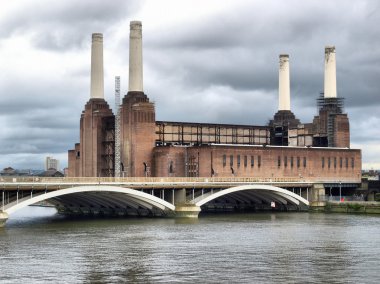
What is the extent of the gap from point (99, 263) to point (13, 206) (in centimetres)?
3249

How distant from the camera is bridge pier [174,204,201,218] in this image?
10950cm

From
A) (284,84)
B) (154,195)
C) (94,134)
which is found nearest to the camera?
(154,195)

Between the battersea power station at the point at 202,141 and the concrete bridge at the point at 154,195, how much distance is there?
7938mm

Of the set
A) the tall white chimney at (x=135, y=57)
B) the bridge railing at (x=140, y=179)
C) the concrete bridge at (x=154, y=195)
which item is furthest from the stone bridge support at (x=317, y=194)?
the tall white chimney at (x=135, y=57)

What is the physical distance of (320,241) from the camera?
78.4m

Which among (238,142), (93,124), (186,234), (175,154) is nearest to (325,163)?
(238,142)

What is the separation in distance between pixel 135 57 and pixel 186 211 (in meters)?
33.0

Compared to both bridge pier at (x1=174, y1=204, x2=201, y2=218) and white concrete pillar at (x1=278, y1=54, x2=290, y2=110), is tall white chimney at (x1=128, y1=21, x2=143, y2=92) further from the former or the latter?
white concrete pillar at (x1=278, y1=54, x2=290, y2=110)

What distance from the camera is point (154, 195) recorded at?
376ft

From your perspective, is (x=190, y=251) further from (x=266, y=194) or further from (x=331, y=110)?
(x=331, y=110)

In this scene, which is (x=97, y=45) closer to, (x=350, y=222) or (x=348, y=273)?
(x=350, y=222)

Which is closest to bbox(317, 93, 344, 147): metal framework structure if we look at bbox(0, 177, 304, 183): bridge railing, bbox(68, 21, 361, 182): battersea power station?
bbox(68, 21, 361, 182): battersea power station

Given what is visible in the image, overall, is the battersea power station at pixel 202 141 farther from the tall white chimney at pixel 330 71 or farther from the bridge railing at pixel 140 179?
the bridge railing at pixel 140 179

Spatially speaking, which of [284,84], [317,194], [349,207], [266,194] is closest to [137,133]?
[266,194]
